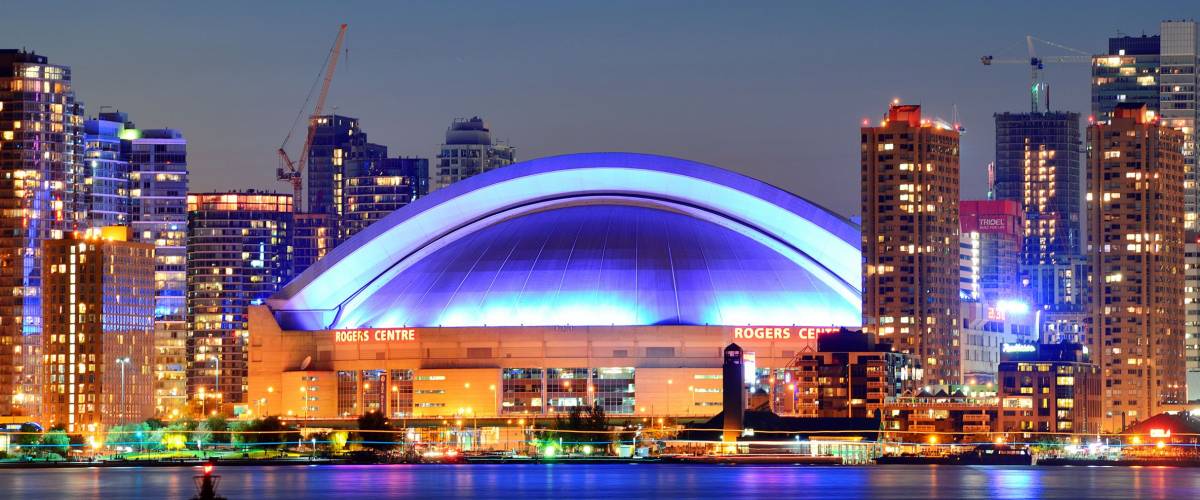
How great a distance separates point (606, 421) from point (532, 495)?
202 ft

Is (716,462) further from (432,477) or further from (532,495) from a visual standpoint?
(532,495)

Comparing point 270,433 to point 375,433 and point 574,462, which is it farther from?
point 574,462

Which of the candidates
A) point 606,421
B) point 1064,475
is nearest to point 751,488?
point 1064,475

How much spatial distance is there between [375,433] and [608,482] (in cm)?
4673

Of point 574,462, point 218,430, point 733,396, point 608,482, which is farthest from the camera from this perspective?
point 218,430

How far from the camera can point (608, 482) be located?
147000mm

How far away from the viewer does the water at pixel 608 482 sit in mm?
131000

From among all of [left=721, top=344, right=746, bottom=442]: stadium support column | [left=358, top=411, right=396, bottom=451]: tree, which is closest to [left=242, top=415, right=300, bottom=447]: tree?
[left=358, top=411, right=396, bottom=451]: tree

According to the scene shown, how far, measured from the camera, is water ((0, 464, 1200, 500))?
131 m

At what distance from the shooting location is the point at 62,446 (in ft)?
582

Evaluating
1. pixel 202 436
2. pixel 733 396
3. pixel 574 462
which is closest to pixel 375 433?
pixel 202 436

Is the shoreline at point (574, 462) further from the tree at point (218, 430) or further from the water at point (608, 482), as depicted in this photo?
the tree at point (218, 430)

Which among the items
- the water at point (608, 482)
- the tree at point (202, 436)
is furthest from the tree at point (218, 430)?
the water at point (608, 482)

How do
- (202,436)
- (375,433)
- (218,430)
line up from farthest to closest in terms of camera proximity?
1. (218,430)
2. (202,436)
3. (375,433)
